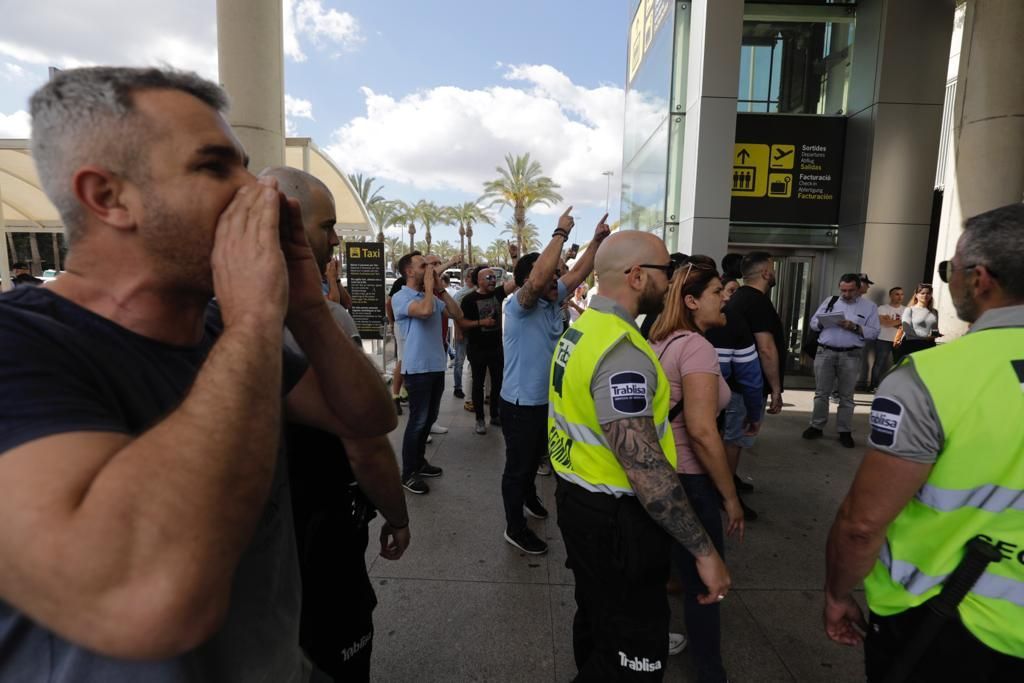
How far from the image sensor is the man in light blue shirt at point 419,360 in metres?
4.92

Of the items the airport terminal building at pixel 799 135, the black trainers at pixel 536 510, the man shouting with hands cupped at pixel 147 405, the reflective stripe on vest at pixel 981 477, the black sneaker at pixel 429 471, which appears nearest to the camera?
the man shouting with hands cupped at pixel 147 405

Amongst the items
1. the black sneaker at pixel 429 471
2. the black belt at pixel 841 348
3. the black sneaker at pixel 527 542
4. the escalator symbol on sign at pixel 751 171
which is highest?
the escalator symbol on sign at pixel 751 171

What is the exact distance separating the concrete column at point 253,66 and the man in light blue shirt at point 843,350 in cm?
720

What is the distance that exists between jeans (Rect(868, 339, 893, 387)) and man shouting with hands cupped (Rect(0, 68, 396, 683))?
1026cm

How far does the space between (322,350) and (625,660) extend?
1555 mm

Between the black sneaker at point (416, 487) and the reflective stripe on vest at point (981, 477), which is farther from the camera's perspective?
the black sneaker at point (416, 487)

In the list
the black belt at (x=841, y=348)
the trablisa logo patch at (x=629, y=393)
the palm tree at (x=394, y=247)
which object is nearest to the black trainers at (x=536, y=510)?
the trablisa logo patch at (x=629, y=393)

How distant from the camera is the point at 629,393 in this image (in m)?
1.83

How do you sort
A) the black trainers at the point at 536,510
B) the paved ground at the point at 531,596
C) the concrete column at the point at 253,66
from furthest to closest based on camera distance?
the concrete column at the point at 253,66
the black trainers at the point at 536,510
the paved ground at the point at 531,596

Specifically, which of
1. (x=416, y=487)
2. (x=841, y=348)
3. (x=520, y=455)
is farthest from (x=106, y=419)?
(x=841, y=348)

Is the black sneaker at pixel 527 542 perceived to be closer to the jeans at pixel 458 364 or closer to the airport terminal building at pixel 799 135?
the jeans at pixel 458 364

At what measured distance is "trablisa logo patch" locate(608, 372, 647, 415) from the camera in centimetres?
182

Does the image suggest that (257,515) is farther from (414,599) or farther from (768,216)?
(768,216)

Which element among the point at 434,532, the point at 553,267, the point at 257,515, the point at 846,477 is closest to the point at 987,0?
the point at 846,477
